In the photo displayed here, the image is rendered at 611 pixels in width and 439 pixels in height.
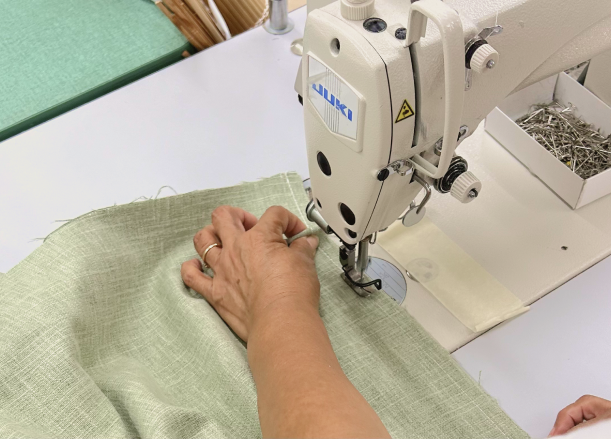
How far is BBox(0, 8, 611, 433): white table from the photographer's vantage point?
1.22m

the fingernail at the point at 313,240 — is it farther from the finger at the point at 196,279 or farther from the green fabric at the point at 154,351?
the finger at the point at 196,279

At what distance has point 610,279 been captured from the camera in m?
1.27

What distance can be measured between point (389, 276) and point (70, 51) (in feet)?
3.70

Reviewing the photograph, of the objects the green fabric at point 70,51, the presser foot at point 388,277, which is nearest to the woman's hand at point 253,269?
the presser foot at point 388,277

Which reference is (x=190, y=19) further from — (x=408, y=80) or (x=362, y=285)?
(x=408, y=80)

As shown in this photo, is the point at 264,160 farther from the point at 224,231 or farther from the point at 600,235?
the point at 600,235

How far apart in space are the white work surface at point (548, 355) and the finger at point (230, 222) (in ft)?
1.54

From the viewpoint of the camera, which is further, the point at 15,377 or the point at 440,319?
the point at 440,319

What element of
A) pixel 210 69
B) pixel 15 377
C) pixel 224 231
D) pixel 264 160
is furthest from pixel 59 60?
pixel 15 377

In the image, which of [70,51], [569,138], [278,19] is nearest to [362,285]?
[569,138]

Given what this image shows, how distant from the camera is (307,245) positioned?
1.20 m

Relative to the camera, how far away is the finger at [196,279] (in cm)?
116

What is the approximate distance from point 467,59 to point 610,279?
26.6 inches

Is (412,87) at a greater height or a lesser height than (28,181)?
greater
